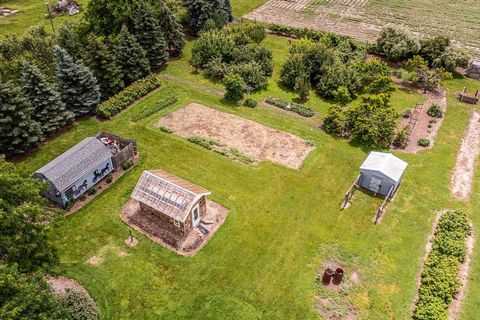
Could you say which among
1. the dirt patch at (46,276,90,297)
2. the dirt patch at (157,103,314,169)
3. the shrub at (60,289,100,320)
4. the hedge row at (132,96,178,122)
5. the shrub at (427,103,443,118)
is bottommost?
the dirt patch at (46,276,90,297)

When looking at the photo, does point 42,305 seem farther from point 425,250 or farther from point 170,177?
point 425,250

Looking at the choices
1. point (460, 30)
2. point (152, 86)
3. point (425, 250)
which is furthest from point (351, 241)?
point (460, 30)

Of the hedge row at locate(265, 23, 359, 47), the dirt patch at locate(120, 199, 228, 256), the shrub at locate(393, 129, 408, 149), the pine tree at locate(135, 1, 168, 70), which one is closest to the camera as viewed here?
the dirt patch at locate(120, 199, 228, 256)

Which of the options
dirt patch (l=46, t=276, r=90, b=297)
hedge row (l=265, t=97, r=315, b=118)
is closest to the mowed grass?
dirt patch (l=46, t=276, r=90, b=297)

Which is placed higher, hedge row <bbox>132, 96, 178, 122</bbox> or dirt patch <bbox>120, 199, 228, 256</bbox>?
hedge row <bbox>132, 96, 178, 122</bbox>

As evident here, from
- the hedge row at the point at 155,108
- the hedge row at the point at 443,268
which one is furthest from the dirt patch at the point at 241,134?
the hedge row at the point at 443,268

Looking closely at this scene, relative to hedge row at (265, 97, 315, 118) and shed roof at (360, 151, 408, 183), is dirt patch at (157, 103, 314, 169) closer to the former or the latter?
hedge row at (265, 97, 315, 118)

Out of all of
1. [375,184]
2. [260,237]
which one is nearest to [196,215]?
[260,237]
